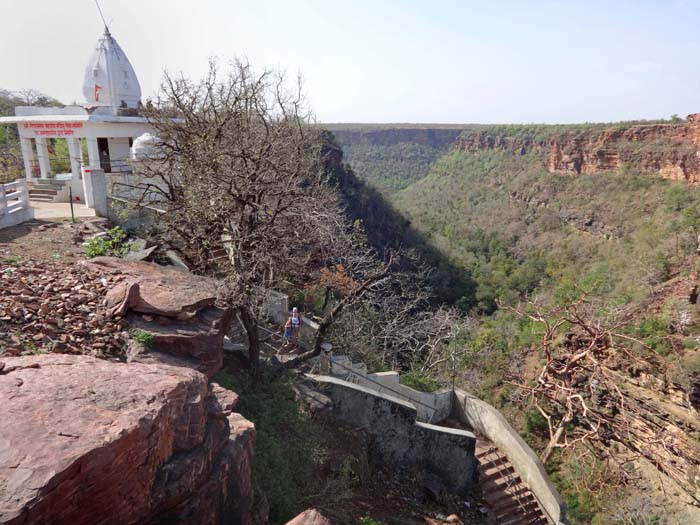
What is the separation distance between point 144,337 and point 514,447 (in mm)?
7437

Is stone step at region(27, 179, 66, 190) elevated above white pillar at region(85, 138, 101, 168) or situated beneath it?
situated beneath

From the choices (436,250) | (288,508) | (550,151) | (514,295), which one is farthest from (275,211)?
(550,151)

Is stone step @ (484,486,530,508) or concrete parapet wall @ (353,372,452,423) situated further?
concrete parapet wall @ (353,372,452,423)

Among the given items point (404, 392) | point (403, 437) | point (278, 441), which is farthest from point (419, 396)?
point (278, 441)

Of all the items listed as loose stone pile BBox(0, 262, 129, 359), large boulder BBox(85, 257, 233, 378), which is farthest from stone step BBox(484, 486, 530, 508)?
loose stone pile BBox(0, 262, 129, 359)

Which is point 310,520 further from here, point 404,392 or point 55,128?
point 55,128

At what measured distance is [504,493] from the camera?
8875 mm

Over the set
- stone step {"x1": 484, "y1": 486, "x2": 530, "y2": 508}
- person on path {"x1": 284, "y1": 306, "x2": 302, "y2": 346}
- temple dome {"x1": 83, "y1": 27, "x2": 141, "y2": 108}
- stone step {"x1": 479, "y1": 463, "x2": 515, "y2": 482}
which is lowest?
stone step {"x1": 484, "y1": 486, "x2": 530, "y2": 508}

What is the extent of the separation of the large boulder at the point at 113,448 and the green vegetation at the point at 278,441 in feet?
3.87

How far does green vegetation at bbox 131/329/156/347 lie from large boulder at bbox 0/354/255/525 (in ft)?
3.95

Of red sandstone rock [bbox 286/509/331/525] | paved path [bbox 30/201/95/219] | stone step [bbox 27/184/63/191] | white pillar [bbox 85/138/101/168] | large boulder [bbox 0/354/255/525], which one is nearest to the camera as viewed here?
large boulder [bbox 0/354/255/525]

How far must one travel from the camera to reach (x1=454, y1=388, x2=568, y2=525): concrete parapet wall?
827 centimetres

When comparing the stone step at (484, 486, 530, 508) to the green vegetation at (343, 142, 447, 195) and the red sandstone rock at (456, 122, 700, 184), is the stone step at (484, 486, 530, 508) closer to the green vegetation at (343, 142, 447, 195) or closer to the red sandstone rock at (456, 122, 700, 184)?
the red sandstone rock at (456, 122, 700, 184)

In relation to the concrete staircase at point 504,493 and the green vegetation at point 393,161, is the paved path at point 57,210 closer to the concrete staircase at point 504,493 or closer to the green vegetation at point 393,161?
the concrete staircase at point 504,493
